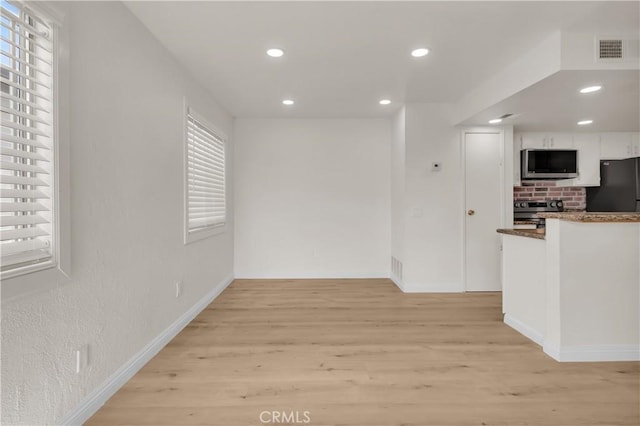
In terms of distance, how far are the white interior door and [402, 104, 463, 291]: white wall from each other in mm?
122

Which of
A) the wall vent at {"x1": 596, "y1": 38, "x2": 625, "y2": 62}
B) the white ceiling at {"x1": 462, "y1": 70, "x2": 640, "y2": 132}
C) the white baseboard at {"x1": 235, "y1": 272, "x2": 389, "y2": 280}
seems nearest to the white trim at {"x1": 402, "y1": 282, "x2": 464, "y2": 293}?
the white baseboard at {"x1": 235, "y1": 272, "x2": 389, "y2": 280}

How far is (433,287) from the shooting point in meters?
4.51

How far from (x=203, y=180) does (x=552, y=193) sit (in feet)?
17.2

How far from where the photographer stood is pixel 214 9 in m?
2.23

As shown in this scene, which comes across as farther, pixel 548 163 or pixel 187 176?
pixel 548 163

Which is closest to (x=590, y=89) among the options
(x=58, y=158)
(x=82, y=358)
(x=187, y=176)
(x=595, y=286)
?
(x=595, y=286)

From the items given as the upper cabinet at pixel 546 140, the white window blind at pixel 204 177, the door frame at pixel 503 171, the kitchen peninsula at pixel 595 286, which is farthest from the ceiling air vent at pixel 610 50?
the white window blind at pixel 204 177

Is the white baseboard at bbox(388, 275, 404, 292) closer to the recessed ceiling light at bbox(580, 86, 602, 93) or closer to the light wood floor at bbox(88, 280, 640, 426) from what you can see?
the light wood floor at bbox(88, 280, 640, 426)

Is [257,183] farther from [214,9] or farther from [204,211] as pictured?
[214,9]

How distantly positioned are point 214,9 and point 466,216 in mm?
3801

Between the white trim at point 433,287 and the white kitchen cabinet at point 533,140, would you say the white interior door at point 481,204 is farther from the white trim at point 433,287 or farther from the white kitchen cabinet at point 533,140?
the white kitchen cabinet at point 533,140

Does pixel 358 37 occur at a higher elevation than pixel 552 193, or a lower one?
higher

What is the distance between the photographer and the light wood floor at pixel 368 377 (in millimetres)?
1892

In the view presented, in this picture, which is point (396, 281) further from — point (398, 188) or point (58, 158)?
point (58, 158)
